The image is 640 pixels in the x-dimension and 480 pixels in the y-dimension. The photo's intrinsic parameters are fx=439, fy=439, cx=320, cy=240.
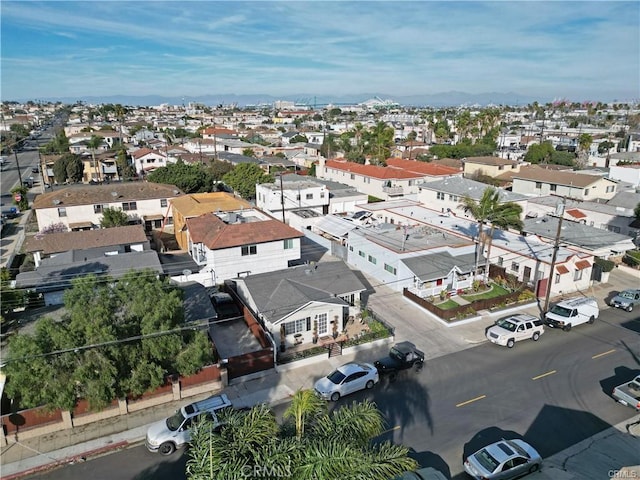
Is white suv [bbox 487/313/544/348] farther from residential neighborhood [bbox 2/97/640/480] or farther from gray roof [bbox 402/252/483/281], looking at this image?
gray roof [bbox 402/252/483/281]

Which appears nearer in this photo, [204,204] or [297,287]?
[297,287]

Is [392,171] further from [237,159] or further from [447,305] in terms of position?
[447,305]

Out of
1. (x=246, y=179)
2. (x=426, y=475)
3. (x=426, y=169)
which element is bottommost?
(x=426, y=475)

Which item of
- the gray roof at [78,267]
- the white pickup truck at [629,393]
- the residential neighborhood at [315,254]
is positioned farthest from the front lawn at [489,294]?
the gray roof at [78,267]

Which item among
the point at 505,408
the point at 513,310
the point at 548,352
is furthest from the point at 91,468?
the point at 513,310

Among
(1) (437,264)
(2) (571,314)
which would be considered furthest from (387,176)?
(2) (571,314)

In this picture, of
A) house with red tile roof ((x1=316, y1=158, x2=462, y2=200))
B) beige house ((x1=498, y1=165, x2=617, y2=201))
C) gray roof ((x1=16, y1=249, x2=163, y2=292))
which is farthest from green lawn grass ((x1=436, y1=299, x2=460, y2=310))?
beige house ((x1=498, y1=165, x2=617, y2=201))

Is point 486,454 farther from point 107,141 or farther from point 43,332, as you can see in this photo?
point 107,141
